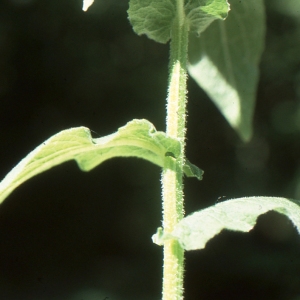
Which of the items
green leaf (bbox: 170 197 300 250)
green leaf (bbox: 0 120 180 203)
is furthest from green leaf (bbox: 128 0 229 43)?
green leaf (bbox: 170 197 300 250)

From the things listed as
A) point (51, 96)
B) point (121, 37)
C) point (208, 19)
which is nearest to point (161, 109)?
point (121, 37)

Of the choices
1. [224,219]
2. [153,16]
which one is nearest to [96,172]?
[153,16]

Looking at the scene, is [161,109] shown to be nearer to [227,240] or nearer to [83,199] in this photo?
[83,199]

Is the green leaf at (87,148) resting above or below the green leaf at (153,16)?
below

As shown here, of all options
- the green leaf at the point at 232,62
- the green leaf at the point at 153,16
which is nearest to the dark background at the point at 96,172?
the green leaf at the point at 232,62

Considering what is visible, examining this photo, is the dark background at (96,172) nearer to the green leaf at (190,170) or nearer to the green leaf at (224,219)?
the green leaf at (190,170)

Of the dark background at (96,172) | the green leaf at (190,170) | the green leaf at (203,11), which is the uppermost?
the dark background at (96,172)

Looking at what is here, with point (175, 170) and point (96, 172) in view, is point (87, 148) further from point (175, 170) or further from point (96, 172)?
point (96, 172)
